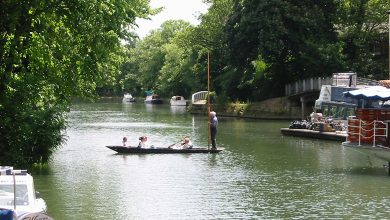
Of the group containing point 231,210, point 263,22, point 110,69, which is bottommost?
point 231,210

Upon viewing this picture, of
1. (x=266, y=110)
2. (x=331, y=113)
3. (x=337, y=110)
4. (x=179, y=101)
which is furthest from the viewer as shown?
(x=179, y=101)

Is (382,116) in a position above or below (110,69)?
below

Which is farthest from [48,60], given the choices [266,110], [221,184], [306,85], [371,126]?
[266,110]

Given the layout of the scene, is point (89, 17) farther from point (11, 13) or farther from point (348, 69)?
point (348, 69)

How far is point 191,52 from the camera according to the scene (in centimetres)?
10925

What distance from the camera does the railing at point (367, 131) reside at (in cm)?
2931

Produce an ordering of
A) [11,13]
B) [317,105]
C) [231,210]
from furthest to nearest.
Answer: [317,105], [11,13], [231,210]

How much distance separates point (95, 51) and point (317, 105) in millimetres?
30002

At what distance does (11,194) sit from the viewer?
16.2 meters

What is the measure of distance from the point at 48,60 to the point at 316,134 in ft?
89.5

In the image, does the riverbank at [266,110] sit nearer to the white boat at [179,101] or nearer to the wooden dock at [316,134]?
the wooden dock at [316,134]

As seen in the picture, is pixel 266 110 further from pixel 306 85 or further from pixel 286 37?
pixel 286 37

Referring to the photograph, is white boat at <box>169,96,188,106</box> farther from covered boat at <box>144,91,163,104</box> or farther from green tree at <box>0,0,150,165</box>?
green tree at <box>0,0,150,165</box>

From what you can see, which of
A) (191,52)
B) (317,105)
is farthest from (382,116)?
(191,52)
